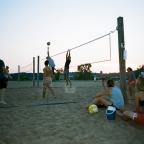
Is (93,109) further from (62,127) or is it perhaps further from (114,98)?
(62,127)

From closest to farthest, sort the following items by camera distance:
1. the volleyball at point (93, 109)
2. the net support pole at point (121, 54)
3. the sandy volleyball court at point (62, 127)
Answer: the sandy volleyball court at point (62, 127) < the volleyball at point (93, 109) < the net support pole at point (121, 54)

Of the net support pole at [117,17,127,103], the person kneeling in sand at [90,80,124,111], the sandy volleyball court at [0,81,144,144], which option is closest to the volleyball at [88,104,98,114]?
the sandy volleyball court at [0,81,144,144]

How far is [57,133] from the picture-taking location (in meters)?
5.65

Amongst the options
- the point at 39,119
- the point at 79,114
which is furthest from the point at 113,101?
the point at 39,119

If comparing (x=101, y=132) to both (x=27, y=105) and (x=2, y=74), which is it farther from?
(x=2, y=74)

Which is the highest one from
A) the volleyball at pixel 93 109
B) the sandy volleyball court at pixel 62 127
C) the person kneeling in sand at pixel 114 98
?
the person kneeling in sand at pixel 114 98

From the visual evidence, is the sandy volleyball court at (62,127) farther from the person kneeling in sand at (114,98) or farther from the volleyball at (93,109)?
the person kneeling in sand at (114,98)

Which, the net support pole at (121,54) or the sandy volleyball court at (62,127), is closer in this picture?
the sandy volleyball court at (62,127)

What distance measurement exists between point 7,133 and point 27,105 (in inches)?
105

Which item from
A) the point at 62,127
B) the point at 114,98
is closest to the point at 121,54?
the point at 114,98

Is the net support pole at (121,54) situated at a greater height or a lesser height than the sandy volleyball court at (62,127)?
greater


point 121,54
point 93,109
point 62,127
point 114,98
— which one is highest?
point 121,54

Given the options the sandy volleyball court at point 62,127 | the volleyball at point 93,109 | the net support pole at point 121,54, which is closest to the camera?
the sandy volleyball court at point 62,127

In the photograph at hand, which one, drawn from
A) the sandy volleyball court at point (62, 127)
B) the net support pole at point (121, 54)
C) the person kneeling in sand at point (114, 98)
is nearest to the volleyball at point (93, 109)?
the sandy volleyball court at point (62, 127)
